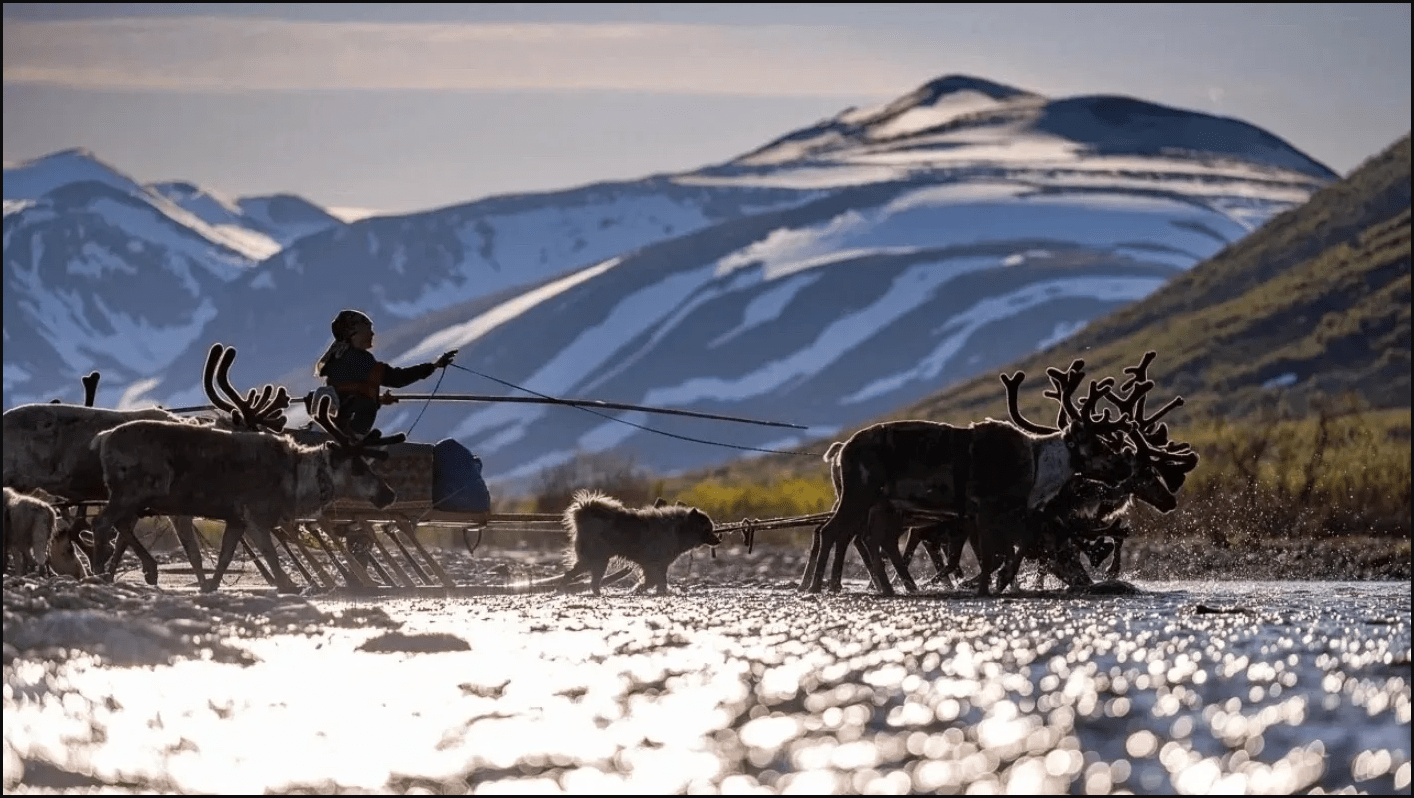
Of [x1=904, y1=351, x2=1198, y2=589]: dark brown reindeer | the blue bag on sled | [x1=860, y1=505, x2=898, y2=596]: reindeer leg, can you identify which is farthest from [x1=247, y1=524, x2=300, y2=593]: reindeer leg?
[x1=904, y1=351, x2=1198, y2=589]: dark brown reindeer

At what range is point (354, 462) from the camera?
77.4ft

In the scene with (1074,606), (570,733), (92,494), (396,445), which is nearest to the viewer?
(570,733)

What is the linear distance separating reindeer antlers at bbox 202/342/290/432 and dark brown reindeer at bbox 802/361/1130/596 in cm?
566

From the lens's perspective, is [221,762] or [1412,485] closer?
[221,762]

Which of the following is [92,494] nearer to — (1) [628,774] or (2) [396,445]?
(2) [396,445]

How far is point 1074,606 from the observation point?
2205 centimetres

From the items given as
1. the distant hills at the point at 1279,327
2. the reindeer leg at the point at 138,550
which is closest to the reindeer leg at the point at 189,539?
the reindeer leg at the point at 138,550

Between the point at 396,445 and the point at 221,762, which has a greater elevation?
the point at 396,445

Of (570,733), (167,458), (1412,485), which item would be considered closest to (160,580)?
(167,458)

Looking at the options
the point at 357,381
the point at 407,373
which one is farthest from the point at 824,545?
the point at 357,381

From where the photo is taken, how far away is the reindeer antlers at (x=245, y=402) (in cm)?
2453

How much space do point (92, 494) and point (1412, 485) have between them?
77.5ft

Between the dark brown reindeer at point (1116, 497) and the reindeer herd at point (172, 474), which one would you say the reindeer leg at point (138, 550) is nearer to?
the reindeer herd at point (172, 474)

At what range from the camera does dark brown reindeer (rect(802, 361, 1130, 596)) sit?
23531 millimetres
